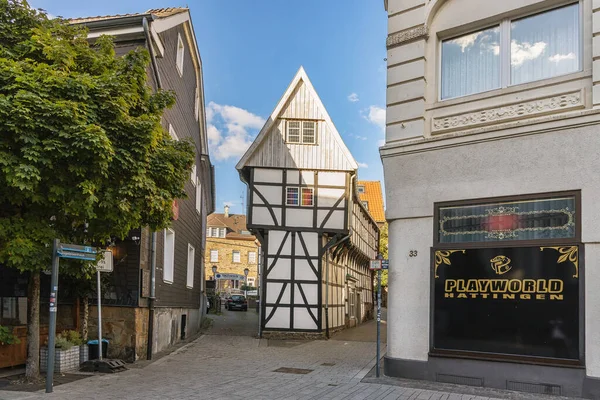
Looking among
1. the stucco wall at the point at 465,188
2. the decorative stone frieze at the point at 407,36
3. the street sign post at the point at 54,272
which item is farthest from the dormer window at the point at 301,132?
the street sign post at the point at 54,272

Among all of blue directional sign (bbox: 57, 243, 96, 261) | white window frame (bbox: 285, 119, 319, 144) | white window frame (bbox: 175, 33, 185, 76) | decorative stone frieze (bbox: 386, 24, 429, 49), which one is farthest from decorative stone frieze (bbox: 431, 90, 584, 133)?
white window frame (bbox: 285, 119, 319, 144)

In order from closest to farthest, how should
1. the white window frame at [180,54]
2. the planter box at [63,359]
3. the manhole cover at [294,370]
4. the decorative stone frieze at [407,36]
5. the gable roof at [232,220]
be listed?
the planter box at [63,359], the decorative stone frieze at [407,36], the manhole cover at [294,370], the white window frame at [180,54], the gable roof at [232,220]

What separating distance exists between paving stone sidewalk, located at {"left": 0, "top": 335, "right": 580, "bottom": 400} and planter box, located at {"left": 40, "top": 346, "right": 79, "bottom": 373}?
0.82 meters

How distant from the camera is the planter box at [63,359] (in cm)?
1112

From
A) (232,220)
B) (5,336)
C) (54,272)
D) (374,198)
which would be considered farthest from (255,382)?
(232,220)

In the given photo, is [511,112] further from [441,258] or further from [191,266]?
[191,266]

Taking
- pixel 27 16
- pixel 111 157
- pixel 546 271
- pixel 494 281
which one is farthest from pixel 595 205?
pixel 27 16

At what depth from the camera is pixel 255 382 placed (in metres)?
10.8

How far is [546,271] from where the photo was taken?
386 inches

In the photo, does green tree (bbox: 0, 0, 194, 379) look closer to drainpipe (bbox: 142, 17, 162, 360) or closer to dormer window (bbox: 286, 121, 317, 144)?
drainpipe (bbox: 142, 17, 162, 360)

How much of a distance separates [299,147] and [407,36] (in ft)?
33.6

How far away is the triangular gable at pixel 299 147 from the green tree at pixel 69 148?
10.8 meters

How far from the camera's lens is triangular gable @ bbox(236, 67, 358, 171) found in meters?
21.8

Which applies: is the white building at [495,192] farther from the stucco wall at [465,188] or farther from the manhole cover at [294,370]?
the manhole cover at [294,370]
